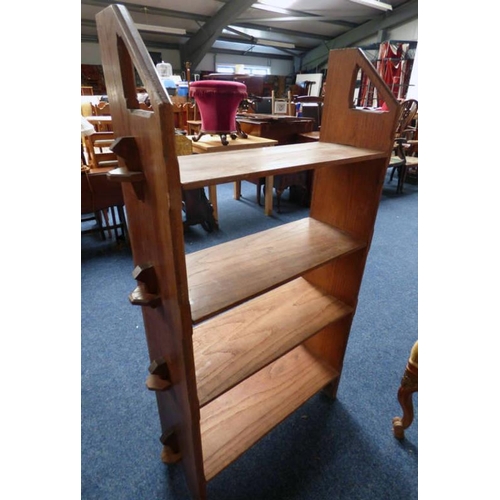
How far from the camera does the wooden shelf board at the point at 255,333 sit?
85 cm

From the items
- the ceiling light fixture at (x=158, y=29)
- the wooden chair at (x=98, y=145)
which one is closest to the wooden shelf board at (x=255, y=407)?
the wooden chair at (x=98, y=145)

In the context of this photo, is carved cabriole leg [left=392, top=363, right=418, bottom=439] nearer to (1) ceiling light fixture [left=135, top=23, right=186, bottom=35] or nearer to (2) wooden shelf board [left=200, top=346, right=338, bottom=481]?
(2) wooden shelf board [left=200, top=346, right=338, bottom=481]

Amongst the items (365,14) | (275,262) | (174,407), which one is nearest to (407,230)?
(275,262)

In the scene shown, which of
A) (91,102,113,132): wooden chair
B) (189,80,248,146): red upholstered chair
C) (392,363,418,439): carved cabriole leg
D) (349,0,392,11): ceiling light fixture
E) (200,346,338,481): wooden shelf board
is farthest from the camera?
(349,0,392,11): ceiling light fixture

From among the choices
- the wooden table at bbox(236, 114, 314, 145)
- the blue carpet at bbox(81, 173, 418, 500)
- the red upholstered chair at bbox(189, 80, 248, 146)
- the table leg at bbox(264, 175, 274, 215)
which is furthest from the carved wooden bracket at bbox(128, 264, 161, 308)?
the wooden table at bbox(236, 114, 314, 145)

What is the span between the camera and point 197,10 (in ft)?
21.7

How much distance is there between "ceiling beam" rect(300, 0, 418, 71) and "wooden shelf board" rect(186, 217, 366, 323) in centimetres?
693

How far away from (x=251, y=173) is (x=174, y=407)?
2.44ft

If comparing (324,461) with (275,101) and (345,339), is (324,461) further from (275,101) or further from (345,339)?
(275,101)

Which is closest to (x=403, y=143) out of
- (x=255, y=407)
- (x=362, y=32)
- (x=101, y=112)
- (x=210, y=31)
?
(x=101, y=112)

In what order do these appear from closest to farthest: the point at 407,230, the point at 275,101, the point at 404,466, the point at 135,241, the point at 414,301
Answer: the point at 135,241, the point at 404,466, the point at 414,301, the point at 407,230, the point at 275,101

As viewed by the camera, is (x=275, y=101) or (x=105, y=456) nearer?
(x=105, y=456)

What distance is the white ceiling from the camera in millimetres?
6270

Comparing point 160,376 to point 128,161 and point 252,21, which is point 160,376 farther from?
point 252,21
